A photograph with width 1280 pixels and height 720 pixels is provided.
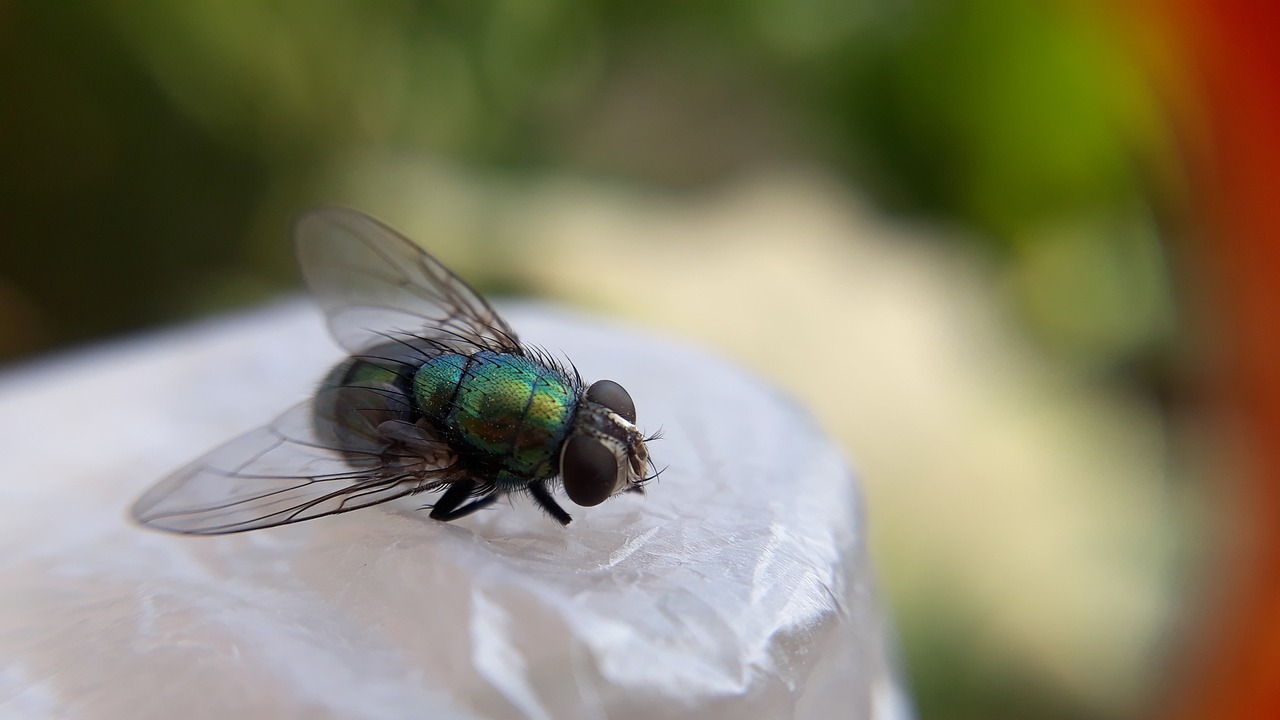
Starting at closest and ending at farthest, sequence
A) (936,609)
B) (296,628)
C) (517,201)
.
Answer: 1. (296,628)
2. (936,609)
3. (517,201)

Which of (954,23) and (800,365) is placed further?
(954,23)

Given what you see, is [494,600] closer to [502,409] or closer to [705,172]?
[502,409]

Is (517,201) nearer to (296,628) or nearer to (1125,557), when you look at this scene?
(1125,557)

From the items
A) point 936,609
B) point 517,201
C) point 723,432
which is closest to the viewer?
point 723,432

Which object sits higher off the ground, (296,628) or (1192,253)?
(1192,253)

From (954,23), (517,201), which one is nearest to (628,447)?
(517,201)

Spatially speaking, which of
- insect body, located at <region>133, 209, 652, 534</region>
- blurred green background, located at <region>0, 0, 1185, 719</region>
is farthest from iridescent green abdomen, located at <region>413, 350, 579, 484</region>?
blurred green background, located at <region>0, 0, 1185, 719</region>
